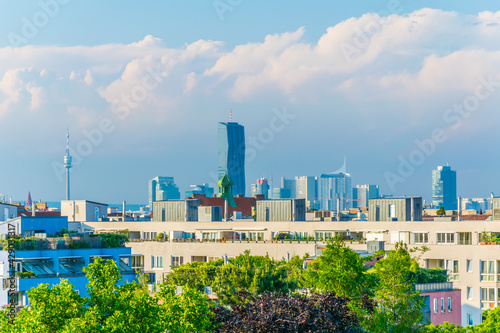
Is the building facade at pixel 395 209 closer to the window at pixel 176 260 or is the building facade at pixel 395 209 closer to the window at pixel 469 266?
the window at pixel 469 266

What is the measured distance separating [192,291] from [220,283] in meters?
22.9

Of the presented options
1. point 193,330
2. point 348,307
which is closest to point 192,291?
point 193,330

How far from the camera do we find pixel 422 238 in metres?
106

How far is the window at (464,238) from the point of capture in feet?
340

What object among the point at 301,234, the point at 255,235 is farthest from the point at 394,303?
the point at 255,235

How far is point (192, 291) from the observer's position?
151ft

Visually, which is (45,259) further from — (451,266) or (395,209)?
(395,209)

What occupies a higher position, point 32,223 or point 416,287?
point 32,223

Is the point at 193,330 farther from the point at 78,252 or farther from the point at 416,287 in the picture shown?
the point at 416,287

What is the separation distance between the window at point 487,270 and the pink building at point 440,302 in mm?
16619

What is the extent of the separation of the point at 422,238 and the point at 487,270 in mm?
11323

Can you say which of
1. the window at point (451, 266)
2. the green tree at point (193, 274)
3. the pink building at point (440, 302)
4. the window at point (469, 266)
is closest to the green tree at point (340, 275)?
the pink building at point (440, 302)

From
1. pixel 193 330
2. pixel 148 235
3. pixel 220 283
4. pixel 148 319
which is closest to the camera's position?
pixel 148 319

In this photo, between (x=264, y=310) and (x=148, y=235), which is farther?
(x=148, y=235)
